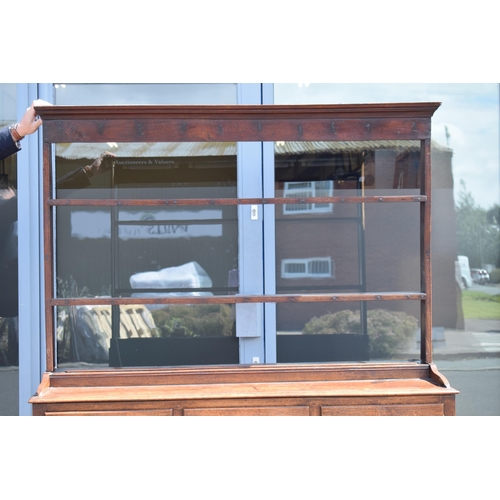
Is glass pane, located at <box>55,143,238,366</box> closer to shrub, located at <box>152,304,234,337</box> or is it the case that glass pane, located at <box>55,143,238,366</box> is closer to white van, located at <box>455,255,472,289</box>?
shrub, located at <box>152,304,234,337</box>

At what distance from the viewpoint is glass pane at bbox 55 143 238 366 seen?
3408 millimetres

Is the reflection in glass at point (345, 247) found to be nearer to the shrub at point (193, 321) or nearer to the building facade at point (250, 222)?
the building facade at point (250, 222)

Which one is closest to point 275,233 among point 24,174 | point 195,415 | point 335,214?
point 335,214

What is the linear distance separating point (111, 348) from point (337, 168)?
188 centimetres

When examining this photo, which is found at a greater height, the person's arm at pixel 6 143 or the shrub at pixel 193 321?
the person's arm at pixel 6 143

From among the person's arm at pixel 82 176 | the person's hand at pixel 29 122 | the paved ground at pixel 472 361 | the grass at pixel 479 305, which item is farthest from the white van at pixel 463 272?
the person's hand at pixel 29 122

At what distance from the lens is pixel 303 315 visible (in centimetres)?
351

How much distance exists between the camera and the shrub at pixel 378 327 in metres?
3.52

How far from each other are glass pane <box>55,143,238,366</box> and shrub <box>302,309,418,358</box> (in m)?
0.60

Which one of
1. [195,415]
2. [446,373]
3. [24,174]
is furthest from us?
[446,373]

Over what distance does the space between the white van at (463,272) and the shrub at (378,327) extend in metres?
0.44

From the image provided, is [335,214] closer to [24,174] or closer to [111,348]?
[111,348]

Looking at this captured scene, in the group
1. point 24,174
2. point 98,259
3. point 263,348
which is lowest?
point 263,348

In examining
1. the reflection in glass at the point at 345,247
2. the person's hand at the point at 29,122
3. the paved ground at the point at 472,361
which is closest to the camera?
the person's hand at the point at 29,122
